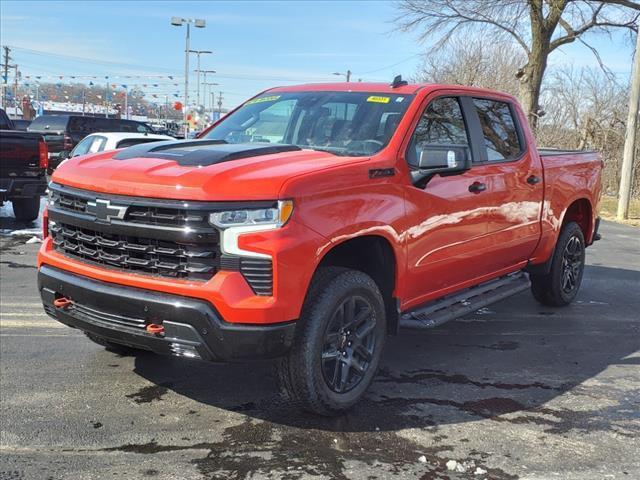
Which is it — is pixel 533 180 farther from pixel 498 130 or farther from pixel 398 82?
pixel 398 82

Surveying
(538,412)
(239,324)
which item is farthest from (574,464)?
(239,324)

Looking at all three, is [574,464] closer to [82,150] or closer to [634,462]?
[634,462]

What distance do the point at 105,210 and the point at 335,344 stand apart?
4.87ft

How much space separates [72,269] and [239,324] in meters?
1.16

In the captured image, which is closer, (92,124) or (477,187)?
(477,187)

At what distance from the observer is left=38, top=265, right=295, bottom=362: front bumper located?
3.24 m

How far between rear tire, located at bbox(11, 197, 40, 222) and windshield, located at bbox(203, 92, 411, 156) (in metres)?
7.41

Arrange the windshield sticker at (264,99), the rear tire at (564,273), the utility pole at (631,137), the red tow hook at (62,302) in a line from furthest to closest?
the utility pole at (631,137) → the rear tire at (564,273) → the windshield sticker at (264,99) → the red tow hook at (62,302)

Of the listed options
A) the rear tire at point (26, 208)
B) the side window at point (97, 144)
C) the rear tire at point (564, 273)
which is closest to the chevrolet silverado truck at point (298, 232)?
the rear tire at point (564, 273)

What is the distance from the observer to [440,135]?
4715 millimetres

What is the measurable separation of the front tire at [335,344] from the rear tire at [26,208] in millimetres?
9056

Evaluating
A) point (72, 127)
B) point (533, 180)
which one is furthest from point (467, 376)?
point (72, 127)

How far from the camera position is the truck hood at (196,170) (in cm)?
329

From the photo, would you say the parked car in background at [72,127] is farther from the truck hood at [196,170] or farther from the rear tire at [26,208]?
the truck hood at [196,170]
